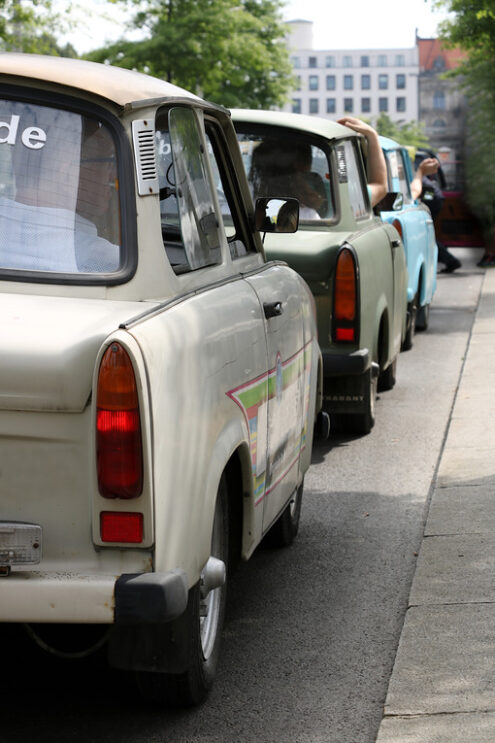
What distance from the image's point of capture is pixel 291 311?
521cm

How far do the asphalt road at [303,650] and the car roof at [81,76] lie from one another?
1.92 metres

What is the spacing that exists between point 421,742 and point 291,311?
6.32ft

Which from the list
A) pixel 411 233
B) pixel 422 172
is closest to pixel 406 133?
pixel 422 172

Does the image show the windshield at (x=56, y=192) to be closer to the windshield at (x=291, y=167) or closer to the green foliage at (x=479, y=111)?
the windshield at (x=291, y=167)

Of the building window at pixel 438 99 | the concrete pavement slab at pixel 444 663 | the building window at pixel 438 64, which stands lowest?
the concrete pavement slab at pixel 444 663

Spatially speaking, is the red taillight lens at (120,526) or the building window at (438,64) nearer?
the red taillight lens at (120,526)

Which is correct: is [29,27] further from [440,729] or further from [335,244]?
[440,729]

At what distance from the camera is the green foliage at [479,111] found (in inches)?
997

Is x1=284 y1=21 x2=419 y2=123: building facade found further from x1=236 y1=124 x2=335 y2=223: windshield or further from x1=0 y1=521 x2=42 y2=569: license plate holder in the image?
x1=0 y1=521 x2=42 y2=569: license plate holder

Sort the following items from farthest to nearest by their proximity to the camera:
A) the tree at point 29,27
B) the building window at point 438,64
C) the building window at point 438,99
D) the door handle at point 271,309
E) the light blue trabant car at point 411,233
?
the building window at point 438,64, the building window at point 438,99, the tree at point 29,27, the light blue trabant car at point 411,233, the door handle at point 271,309

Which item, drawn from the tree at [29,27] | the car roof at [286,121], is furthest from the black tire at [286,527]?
the tree at [29,27]

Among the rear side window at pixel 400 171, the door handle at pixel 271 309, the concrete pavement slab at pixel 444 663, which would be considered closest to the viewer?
the concrete pavement slab at pixel 444 663

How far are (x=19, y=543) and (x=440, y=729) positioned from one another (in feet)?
4.72

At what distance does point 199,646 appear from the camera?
397 cm
